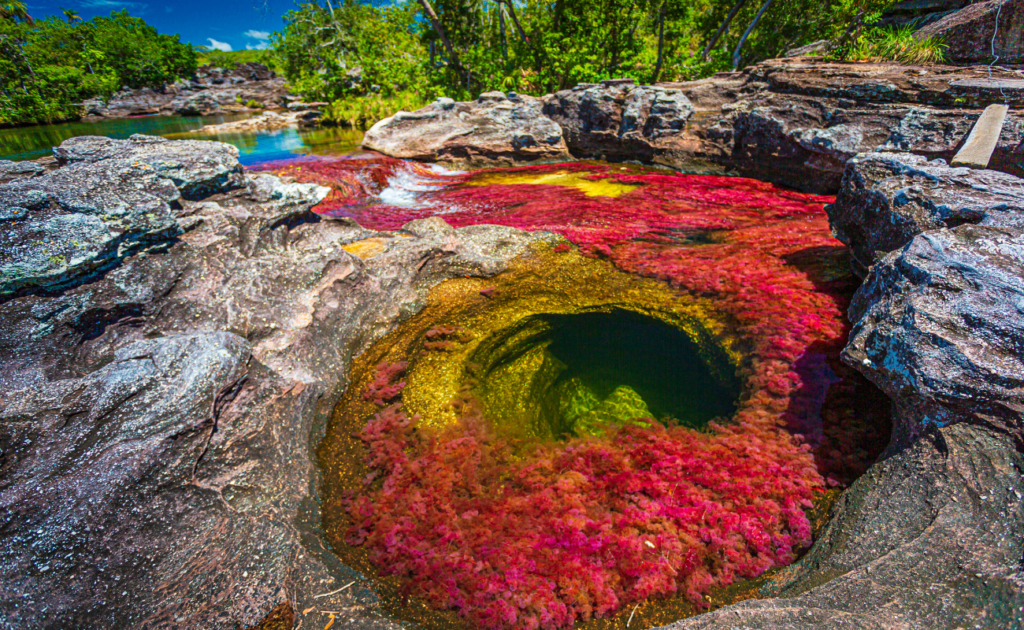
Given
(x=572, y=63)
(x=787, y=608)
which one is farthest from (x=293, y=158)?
(x=787, y=608)

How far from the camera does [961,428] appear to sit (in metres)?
3.18

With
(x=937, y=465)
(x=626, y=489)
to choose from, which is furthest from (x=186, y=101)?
(x=937, y=465)

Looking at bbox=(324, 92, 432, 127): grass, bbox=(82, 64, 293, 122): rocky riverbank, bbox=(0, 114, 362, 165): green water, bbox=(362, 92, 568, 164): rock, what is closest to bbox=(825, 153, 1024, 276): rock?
bbox=(362, 92, 568, 164): rock

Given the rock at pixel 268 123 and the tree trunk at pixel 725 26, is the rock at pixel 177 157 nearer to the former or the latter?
the tree trunk at pixel 725 26

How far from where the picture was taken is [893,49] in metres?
12.9

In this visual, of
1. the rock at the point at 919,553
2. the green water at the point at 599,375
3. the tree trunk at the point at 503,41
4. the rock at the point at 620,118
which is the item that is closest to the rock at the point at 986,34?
the rock at the point at 620,118

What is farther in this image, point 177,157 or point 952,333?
point 177,157

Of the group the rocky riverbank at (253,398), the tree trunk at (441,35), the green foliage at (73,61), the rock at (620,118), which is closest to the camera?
the rocky riverbank at (253,398)

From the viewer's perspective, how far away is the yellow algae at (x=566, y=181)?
506 inches

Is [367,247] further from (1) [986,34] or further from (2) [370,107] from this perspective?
(2) [370,107]

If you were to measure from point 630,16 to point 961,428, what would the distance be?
2528 centimetres

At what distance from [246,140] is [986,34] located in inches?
1246

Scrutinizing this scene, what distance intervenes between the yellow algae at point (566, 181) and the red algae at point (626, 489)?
23.2ft

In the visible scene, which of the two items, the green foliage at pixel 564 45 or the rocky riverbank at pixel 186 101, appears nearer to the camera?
the green foliage at pixel 564 45
